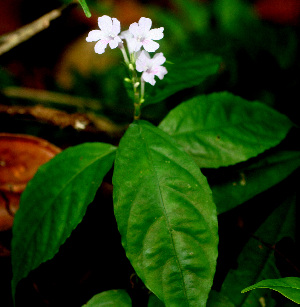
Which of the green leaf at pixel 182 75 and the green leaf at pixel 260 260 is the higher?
the green leaf at pixel 182 75

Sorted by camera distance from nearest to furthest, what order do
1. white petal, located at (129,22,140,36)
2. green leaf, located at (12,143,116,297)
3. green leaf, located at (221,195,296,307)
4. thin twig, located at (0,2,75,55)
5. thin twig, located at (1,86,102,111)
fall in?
white petal, located at (129,22,140,36) → green leaf, located at (12,143,116,297) → green leaf, located at (221,195,296,307) → thin twig, located at (0,2,75,55) → thin twig, located at (1,86,102,111)

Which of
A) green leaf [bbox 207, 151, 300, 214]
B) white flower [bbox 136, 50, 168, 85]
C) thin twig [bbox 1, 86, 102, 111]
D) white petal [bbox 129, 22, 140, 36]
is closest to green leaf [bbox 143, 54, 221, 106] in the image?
white flower [bbox 136, 50, 168, 85]

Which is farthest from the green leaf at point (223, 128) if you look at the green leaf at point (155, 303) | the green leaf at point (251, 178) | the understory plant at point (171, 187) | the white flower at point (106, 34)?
the green leaf at point (155, 303)

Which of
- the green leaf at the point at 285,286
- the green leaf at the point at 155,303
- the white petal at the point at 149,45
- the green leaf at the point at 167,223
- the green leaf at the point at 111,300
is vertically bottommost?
the green leaf at the point at 111,300

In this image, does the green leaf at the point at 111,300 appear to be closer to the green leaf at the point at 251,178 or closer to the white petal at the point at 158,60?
the green leaf at the point at 251,178

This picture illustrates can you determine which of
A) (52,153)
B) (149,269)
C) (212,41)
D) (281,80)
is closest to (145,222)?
(149,269)

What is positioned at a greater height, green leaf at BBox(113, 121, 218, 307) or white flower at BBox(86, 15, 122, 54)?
white flower at BBox(86, 15, 122, 54)

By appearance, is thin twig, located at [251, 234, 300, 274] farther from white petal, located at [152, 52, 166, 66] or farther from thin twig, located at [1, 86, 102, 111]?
thin twig, located at [1, 86, 102, 111]
